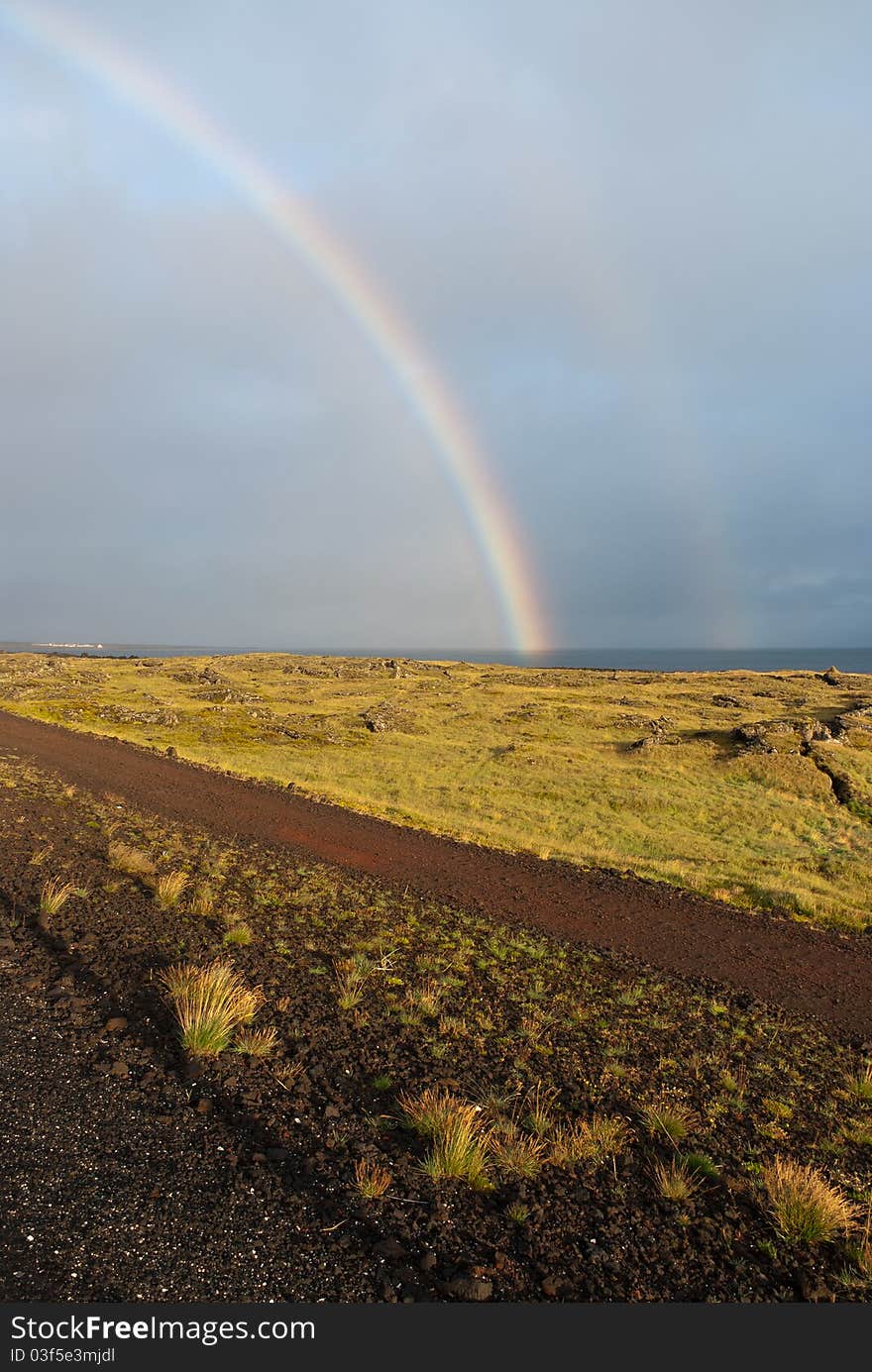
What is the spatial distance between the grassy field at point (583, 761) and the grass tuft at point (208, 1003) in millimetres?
15955

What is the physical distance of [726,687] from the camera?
89.2 metres

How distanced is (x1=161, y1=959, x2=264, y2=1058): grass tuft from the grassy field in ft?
52.3

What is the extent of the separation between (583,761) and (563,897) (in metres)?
26.1

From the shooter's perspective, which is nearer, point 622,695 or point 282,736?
point 282,736

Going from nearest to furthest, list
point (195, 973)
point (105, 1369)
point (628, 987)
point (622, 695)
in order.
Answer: point (105, 1369) → point (195, 973) → point (628, 987) → point (622, 695)

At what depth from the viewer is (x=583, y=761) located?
43.8 metres

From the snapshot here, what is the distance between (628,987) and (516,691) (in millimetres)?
69368

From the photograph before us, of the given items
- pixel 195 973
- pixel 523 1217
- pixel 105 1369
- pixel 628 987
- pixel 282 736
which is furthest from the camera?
pixel 282 736

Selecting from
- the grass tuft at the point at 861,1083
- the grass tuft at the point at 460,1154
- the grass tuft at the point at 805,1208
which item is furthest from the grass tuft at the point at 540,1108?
the grass tuft at the point at 861,1083

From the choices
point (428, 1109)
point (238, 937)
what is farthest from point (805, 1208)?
point (238, 937)

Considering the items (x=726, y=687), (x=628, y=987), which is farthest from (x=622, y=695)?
(x=628, y=987)

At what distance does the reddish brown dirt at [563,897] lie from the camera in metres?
14.3

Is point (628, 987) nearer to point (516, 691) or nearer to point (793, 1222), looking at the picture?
point (793, 1222)

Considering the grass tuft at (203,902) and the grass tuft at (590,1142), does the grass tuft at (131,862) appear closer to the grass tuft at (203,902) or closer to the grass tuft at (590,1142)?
the grass tuft at (203,902)
